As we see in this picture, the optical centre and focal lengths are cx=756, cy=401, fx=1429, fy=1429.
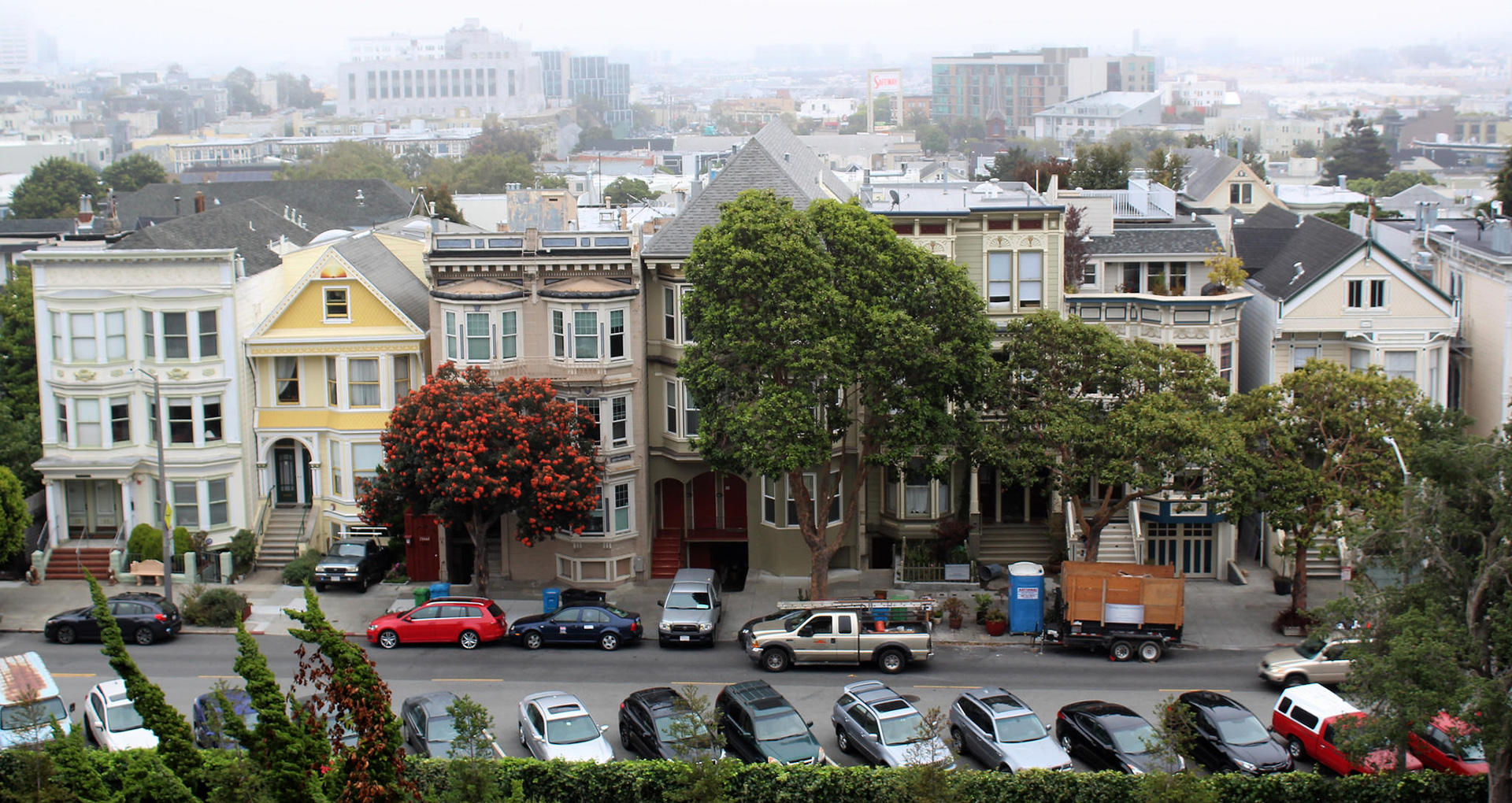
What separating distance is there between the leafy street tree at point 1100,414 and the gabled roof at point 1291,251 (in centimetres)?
864

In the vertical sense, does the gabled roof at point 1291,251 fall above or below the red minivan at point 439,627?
above

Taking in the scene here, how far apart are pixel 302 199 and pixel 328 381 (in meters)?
49.0

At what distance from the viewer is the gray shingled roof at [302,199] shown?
88.0m

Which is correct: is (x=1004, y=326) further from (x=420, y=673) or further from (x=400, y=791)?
(x=400, y=791)

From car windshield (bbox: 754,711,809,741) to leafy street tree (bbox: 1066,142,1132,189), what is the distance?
5659 centimetres

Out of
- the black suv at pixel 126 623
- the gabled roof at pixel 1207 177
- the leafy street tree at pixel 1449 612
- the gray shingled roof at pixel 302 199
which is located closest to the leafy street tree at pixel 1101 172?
the gabled roof at pixel 1207 177

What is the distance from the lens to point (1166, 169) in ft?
359

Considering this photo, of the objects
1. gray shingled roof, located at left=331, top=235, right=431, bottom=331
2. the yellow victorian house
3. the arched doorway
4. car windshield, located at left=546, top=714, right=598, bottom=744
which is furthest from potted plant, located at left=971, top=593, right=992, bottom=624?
the arched doorway

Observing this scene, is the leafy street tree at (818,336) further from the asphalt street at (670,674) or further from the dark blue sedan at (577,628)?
the asphalt street at (670,674)

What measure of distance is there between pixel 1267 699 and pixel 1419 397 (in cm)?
1190

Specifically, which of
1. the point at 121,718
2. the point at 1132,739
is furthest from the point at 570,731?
the point at 1132,739

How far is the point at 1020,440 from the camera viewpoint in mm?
40500

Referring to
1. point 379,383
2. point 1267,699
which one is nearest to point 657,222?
Answer: point 379,383

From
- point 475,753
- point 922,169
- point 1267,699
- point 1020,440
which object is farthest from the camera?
point 922,169
